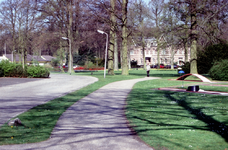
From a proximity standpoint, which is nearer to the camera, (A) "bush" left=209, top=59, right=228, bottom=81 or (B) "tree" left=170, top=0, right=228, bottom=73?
(A) "bush" left=209, top=59, right=228, bottom=81

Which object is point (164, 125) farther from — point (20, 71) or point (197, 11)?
point (20, 71)

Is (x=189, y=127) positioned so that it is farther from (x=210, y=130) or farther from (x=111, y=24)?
(x=111, y=24)

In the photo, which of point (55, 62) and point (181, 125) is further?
point (55, 62)

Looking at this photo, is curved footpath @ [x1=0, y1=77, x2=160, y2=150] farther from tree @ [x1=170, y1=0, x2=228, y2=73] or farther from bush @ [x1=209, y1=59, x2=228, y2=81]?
tree @ [x1=170, y1=0, x2=228, y2=73]

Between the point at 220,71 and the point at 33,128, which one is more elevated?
the point at 220,71

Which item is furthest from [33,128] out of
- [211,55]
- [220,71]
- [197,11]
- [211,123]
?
[211,55]

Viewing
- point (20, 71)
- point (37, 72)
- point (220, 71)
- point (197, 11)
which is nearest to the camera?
point (220, 71)

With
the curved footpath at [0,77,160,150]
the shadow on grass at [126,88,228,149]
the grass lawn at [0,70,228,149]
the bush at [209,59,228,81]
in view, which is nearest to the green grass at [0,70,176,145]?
the grass lawn at [0,70,228,149]

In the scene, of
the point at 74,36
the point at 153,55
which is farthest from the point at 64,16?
the point at 153,55

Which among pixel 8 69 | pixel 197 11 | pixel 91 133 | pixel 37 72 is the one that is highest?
pixel 197 11

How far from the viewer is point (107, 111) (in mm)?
9250

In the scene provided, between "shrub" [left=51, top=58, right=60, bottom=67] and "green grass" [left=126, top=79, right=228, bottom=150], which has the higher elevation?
"shrub" [left=51, top=58, right=60, bottom=67]

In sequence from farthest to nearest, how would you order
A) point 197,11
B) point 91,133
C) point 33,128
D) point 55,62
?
point 55,62 → point 197,11 → point 33,128 → point 91,133

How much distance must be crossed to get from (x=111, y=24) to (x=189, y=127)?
29340mm
